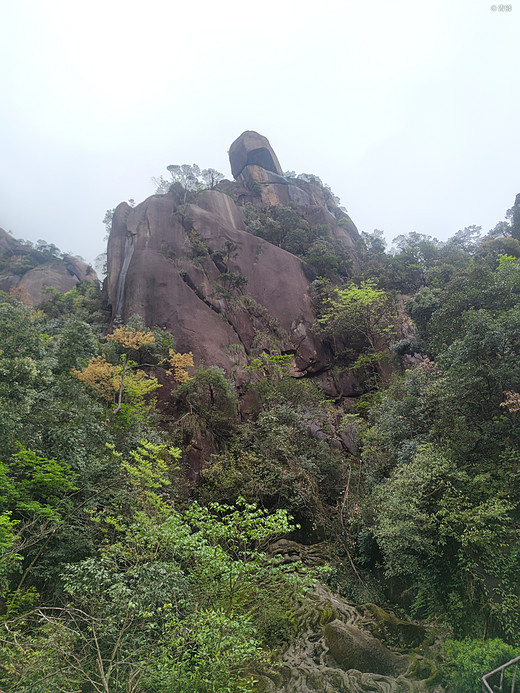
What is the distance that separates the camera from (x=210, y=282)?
2103 cm

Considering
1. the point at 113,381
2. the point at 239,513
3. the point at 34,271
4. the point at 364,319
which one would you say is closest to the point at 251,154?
the point at 34,271

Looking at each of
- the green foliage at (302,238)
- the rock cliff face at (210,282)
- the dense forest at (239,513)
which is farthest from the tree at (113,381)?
the green foliage at (302,238)

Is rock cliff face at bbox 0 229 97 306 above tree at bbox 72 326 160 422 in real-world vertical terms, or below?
above

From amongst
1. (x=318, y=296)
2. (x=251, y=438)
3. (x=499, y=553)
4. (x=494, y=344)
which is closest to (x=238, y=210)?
(x=318, y=296)

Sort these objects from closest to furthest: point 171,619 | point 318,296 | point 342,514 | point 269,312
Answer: point 171,619 → point 342,514 → point 269,312 → point 318,296

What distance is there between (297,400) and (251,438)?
260 centimetres

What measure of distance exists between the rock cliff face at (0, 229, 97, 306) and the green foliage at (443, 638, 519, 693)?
3057 cm

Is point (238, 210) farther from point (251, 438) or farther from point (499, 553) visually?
point (499, 553)

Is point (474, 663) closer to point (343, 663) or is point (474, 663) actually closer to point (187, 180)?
point (343, 663)

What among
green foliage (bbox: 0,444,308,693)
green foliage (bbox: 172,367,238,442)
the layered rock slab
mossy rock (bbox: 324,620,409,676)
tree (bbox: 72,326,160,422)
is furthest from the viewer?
the layered rock slab

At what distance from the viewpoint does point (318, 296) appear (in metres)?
22.8

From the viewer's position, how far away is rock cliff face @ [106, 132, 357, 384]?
1844 centimetres

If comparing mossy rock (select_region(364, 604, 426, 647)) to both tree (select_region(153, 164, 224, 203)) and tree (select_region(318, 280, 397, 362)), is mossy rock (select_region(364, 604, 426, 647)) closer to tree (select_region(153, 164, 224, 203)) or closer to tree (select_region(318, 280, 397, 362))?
tree (select_region(318, 280, 397, 362))

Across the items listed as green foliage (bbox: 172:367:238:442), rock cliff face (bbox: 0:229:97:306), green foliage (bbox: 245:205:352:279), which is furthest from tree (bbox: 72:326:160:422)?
rock cliff face (bbox: 0:229:97:306)
